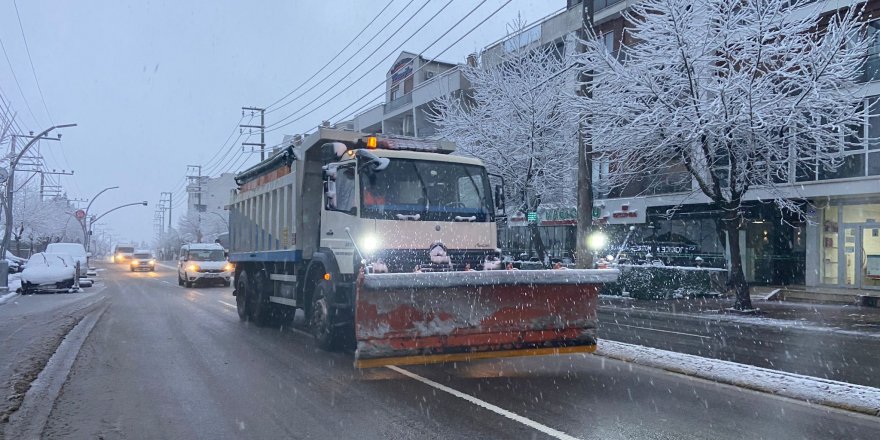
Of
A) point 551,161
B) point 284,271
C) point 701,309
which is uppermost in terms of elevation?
point 551,161

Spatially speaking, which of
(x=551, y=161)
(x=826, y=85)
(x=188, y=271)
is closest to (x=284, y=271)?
(x=826, y=85)

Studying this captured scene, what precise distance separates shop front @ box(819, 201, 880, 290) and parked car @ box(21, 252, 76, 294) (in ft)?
88.6

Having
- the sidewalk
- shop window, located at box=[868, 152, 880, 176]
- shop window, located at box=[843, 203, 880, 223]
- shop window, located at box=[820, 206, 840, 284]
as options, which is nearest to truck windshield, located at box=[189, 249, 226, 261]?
the sidewalk

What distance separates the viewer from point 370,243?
8555 mm

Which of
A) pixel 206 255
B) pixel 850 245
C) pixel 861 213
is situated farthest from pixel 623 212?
pixel 206 255

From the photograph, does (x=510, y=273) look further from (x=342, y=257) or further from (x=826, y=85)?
(x=826, y=85)

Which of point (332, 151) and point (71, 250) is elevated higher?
point (332, 151)

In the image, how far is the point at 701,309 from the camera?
1900 cm

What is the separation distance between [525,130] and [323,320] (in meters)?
17.5

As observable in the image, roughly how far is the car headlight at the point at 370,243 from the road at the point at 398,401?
1.51 metres

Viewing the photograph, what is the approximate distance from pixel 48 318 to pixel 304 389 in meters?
10.2

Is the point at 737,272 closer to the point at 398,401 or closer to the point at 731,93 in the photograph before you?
the point at 731,93

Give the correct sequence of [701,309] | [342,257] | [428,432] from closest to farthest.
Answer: [428,432], [342,257], [701,309]

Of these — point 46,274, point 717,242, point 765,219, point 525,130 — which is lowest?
point 46,274
